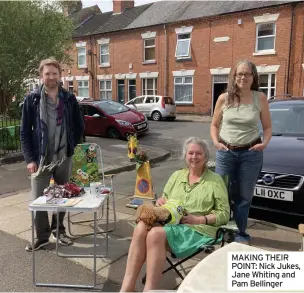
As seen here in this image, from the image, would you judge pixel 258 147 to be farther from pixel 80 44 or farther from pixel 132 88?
pixel 80 44

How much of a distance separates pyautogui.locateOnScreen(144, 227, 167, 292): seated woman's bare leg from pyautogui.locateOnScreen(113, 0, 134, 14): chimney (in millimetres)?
26977

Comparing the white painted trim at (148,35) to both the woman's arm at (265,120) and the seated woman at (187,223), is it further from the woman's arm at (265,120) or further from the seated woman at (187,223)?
the seated woman at (187,223)

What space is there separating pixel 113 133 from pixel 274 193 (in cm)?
891

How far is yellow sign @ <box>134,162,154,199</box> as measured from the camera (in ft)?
16.8

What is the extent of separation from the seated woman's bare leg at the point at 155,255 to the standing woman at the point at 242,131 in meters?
1.20

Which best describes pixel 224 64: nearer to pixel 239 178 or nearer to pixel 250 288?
pixel 239 178

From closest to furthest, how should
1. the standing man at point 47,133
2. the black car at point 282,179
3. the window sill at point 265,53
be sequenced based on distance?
the standing man at point 47,133
the black car at point 282,179
the window sill at point 265,53

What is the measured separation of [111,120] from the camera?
1226 cm

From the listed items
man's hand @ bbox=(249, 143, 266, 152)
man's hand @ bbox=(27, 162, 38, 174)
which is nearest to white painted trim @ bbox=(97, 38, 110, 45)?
man's hand @ bbox=(27, 162, 38, 174)

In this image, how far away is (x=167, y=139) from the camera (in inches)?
498

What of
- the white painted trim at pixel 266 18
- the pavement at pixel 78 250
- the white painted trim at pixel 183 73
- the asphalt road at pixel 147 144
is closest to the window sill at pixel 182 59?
the white painted trim at pixel 183 73

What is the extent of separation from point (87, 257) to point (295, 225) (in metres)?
2.63

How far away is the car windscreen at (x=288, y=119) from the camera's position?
4.95m

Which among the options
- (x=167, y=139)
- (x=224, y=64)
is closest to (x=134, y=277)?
(x=167, y=139)
